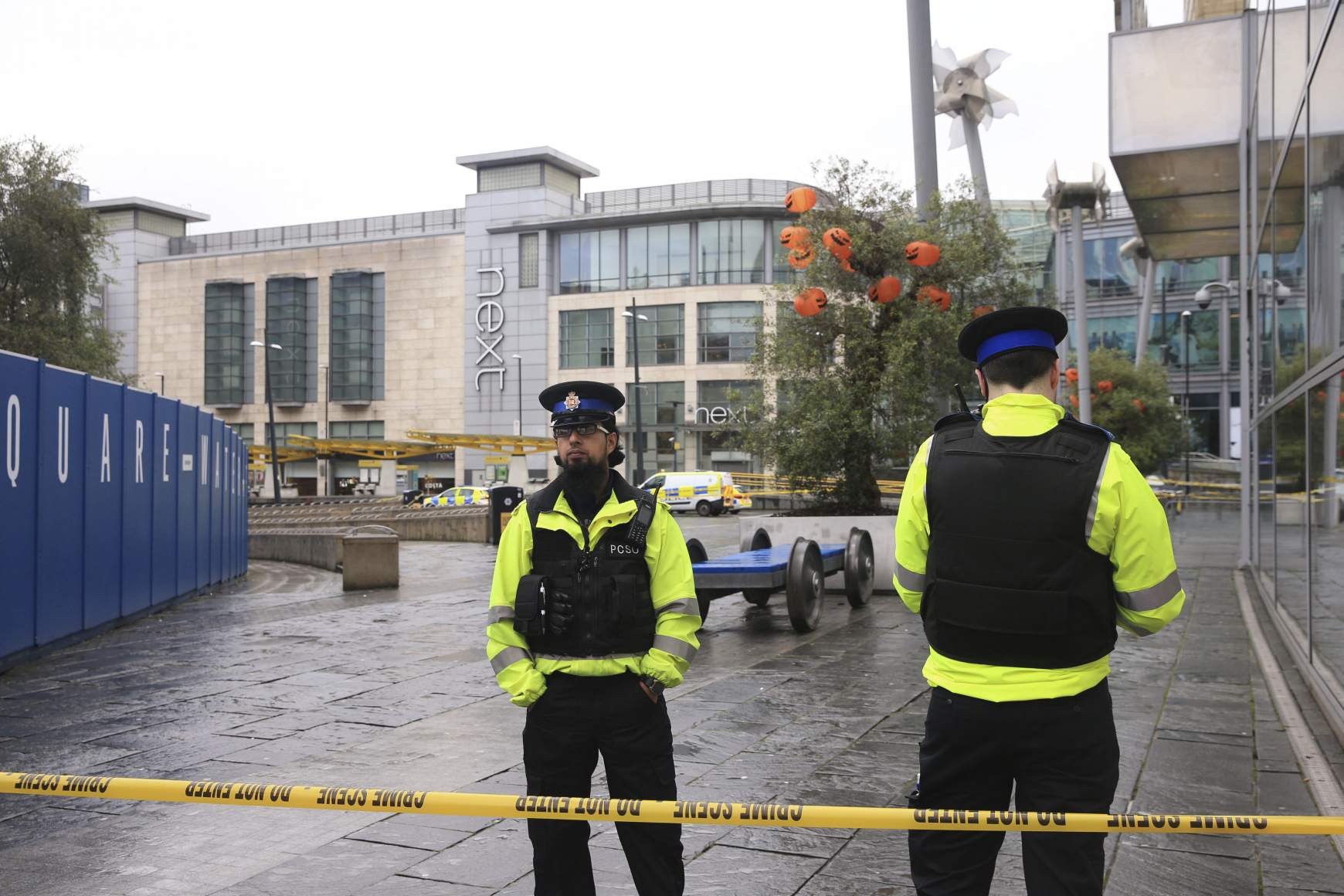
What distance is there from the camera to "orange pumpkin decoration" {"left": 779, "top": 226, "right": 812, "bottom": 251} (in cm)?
1545

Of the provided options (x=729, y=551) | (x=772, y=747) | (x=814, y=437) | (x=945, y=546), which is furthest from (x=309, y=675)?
(x=729, y=551)

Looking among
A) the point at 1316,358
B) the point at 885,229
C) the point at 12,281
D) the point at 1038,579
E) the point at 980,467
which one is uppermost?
the point at 12,281

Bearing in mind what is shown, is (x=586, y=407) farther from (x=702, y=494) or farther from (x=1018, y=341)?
(x=702, y=494)

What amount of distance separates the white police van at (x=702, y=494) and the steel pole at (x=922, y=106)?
89.7 ft

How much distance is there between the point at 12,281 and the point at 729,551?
2530 cm

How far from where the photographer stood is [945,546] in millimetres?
3051

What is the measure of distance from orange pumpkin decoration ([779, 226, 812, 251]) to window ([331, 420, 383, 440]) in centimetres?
6354

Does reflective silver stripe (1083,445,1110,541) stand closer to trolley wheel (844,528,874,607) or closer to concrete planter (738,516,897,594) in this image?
trolley wheel (844,528,874,607)

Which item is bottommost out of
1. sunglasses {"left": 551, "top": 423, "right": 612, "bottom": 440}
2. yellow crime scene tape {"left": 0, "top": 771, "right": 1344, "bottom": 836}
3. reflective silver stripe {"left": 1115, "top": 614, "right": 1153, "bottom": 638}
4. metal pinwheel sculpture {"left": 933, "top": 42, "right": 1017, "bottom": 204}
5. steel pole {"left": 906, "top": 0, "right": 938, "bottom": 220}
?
yellow crime scene tape {"left": 0, "top": 771, "right": 1344, "bottom": 836}

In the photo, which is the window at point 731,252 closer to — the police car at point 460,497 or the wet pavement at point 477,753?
the police car at point 460,497

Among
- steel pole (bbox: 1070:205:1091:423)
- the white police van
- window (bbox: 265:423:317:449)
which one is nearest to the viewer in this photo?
steel pole (bbox: 1070:205:1091:423)

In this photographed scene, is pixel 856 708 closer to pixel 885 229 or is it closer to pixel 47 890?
pixel 47 890

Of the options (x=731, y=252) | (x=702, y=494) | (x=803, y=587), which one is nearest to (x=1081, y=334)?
(x=803, y=587)

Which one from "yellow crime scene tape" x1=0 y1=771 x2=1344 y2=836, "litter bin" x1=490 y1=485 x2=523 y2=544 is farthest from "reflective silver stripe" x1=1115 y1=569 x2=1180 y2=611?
"litter bin" x1=490 y1=485 x2=523 y2=544
